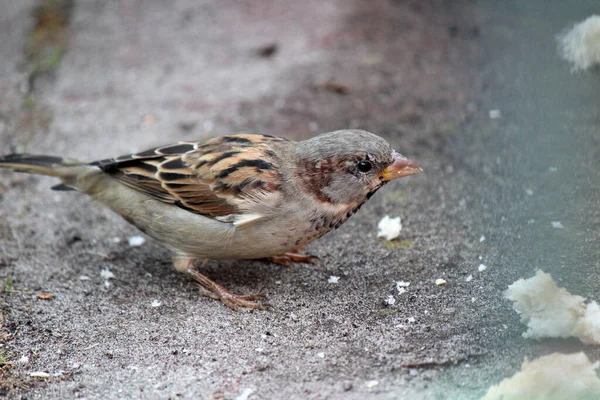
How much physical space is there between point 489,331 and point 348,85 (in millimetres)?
3797

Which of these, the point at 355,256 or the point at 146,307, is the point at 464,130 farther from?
the point at 146,307

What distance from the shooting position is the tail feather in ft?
16.8

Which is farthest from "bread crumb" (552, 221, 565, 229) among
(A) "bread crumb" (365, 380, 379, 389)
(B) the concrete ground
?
(A) "bread crumb" (365, 380, 379, 389)

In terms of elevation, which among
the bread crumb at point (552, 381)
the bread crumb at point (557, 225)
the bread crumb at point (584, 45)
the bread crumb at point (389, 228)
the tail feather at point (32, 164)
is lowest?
the tail feather at point (32, 164)

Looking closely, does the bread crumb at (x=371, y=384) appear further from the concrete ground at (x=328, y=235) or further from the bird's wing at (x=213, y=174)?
the bird's wing at (x=213, y=174)

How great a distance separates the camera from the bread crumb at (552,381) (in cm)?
301

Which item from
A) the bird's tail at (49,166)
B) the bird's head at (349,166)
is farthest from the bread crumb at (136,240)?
the bird's head at (349,166)

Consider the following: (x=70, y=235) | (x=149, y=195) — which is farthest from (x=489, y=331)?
(x=70, y=235)

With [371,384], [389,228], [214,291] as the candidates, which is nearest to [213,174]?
[214,291]

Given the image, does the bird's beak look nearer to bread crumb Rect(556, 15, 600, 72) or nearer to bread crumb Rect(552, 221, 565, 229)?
bread crumb Rect(552, 221, 565, 229)

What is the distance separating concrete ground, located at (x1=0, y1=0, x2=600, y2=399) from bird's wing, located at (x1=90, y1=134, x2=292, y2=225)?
23.4 inches

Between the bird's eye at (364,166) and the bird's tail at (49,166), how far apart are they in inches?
81.1

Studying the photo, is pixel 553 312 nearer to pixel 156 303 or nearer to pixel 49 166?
pixel 156 303

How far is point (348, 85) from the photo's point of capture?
6910 millimetres
